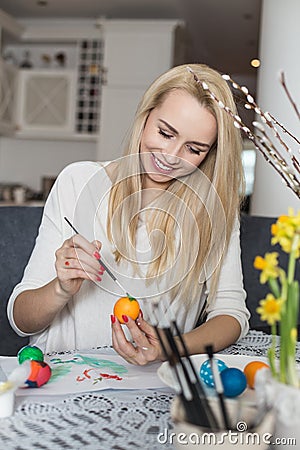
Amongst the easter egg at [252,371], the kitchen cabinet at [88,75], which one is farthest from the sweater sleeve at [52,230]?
the kitchen cabinet at [88,75]

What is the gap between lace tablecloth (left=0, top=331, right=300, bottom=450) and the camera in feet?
2.32

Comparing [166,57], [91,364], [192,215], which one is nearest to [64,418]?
[91,364]

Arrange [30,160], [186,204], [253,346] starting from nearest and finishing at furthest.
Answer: [253,346] → [186,204] → [30,160]

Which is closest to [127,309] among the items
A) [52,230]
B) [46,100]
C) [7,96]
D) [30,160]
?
[52,230]

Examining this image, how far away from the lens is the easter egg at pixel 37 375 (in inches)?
33.5

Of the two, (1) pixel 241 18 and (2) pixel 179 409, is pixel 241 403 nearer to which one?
(2) pixel 179 409

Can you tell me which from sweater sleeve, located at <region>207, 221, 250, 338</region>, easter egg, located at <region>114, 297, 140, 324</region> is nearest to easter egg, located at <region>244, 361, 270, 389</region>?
easter egg, located at <region>114, 297, 140, 324</region>

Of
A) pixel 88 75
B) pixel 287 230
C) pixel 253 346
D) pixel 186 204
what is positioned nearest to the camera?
pixel 287 230

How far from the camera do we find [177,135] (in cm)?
128

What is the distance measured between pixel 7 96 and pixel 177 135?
4.15 metres

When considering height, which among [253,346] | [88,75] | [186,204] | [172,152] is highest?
[88,75]

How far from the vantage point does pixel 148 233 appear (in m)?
1.41

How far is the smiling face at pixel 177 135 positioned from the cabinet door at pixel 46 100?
4091 millimetres

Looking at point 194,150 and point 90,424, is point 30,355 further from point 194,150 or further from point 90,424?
point 194,150
